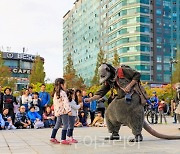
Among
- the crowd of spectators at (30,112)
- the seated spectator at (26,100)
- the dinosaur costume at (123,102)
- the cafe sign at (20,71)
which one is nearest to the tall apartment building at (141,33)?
the cafe sign at (20,71)

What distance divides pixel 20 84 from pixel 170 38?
1335 inches

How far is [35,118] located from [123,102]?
7.71 meters

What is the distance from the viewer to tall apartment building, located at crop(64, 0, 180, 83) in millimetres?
77125

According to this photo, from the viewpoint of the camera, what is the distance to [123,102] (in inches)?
354

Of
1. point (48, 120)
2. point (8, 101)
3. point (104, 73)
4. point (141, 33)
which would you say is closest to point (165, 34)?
point (141, 33)

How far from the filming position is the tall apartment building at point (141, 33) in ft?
253

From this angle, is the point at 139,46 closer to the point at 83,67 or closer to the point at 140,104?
the point at 83,67

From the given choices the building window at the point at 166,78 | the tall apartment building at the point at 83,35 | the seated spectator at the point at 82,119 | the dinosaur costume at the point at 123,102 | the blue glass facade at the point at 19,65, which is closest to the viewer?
the dinosaur costume at the point at 123,102

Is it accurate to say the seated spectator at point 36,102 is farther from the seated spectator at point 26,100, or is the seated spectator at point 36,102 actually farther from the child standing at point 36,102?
the seated spectator at point 26,100

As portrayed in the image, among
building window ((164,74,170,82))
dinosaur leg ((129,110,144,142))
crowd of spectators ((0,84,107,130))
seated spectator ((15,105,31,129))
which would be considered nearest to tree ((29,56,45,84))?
building window ((164,74,170,82))

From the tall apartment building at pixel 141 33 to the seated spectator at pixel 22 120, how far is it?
61970 millimetres

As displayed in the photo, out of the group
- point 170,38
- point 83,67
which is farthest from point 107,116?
point 83,67

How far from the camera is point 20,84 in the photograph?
84.1 m

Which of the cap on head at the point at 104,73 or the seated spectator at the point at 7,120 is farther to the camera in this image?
the seated spectator at the point at 7,120
